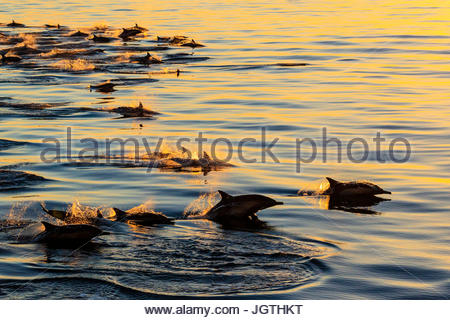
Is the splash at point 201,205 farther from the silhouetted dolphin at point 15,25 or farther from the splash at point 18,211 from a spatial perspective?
the silhouetted dolphin at point 15,25

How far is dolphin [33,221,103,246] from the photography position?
11.3m

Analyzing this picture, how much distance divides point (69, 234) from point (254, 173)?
5.53 metres

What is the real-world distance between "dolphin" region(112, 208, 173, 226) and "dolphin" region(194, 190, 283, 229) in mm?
577

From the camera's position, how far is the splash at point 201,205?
13.1 meters

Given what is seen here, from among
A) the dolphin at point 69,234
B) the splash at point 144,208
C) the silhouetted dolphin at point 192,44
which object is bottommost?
the dolphin at point 69,234

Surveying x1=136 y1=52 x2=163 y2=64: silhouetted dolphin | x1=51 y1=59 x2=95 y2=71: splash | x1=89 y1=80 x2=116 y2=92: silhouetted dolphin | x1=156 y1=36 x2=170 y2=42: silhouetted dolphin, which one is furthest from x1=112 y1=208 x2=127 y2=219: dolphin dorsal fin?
x1=156 y1=36 x2=170 y2=42: silhouetted dolphin

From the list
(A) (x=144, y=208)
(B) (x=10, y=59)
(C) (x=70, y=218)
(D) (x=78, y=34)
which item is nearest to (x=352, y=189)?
(A) (x=144, y=208)

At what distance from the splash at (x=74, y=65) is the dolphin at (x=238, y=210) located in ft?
69.7

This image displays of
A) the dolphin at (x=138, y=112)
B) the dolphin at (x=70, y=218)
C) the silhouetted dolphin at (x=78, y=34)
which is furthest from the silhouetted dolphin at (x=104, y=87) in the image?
the silhouetted dolphin at (x=78, y=34)

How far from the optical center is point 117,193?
1456 cm

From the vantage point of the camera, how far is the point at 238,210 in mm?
12609

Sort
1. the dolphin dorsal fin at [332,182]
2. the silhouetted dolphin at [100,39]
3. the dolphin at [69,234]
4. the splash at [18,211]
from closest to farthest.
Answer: the dolphin at [69,234]
the splash at [18,211]
the dolphin dorsal fin at [332,182]
the silhouetted dolphin at [100,39]

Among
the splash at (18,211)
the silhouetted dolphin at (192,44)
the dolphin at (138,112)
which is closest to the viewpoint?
the splash at (18,211)

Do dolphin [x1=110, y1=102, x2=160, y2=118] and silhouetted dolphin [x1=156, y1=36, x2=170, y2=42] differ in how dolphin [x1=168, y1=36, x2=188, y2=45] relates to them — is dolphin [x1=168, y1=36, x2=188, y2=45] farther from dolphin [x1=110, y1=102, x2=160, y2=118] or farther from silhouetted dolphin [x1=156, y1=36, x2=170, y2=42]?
dolphin [x1=110, y1=102, x2=160, y2=118]
